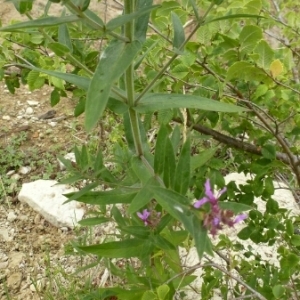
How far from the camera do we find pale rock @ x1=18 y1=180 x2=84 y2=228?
252 centimetres

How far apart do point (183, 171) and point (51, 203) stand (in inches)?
68.6

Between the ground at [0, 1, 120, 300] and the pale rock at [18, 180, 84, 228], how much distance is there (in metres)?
0.04

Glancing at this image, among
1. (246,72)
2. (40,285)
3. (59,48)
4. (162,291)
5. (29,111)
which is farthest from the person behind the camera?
(29,111)

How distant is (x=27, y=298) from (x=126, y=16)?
5.62ft

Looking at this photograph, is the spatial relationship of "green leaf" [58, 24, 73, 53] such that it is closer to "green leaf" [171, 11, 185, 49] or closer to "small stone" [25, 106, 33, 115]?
"green leaf" [171, 11, 185, 49]

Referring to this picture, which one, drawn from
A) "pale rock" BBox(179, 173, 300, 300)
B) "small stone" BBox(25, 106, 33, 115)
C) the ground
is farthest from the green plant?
"small stone" BBox(25, 106, 33, 115)

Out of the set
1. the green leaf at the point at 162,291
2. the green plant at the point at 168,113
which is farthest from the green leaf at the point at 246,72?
the green leaf at the point at 162,291

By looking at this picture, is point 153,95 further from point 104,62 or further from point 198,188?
point 198,188

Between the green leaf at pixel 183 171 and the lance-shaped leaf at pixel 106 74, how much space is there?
0.23 m

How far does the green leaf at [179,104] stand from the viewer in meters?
0.97

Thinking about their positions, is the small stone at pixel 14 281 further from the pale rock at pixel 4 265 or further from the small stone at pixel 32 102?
the small stone at pixel 32 102

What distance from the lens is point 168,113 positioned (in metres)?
1.42

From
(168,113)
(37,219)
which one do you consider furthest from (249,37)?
(37,219)

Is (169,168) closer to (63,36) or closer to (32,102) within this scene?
(63,36)
